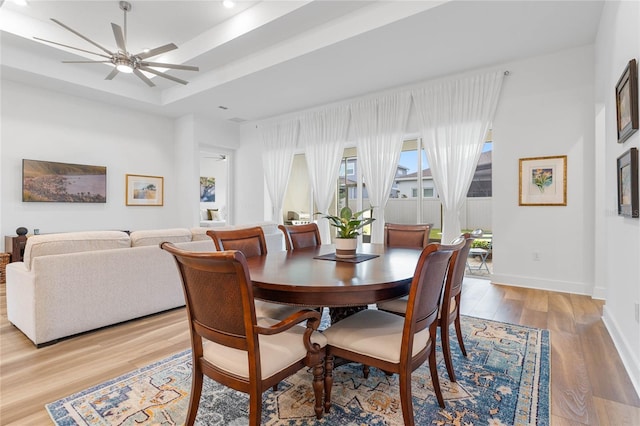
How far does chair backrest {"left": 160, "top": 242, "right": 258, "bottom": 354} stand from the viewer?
1.19 metres

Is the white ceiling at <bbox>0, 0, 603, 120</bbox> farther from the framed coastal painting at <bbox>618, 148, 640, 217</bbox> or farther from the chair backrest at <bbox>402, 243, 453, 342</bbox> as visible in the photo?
the chair backrest at <bbox>402, 243, 453, 342</bbox>

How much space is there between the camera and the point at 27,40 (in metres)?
4.09

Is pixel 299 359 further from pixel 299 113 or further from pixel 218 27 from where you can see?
pixel 299 113

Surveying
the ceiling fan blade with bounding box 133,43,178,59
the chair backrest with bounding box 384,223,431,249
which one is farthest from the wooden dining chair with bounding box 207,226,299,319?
the ceiling fan blade with bounding box 133,43,178,59

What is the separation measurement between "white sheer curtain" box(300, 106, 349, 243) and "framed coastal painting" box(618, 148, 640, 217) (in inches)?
155

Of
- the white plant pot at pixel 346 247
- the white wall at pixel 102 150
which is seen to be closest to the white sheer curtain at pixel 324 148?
the white wall at pixel 102 150

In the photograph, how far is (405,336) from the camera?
1.42 meters

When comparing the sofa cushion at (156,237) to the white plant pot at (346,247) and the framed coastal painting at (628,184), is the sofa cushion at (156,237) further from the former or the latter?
the framed coastal painting at (628,184)

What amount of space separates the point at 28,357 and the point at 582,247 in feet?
18.0

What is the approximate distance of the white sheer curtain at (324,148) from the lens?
578 cm

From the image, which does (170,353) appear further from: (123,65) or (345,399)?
(123,65)

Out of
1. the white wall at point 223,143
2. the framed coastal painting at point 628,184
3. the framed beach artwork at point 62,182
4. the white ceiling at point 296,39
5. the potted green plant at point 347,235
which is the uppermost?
the white ceiling at point 296,39

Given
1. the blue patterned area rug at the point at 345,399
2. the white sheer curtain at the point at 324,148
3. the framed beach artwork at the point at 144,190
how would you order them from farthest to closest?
the framed beach artwork at the point at 144,190, the white sheer curtain at the point at 324,148, the blue patterned area rug at the point at 345,399

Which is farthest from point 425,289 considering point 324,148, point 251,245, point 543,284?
point 324,148
